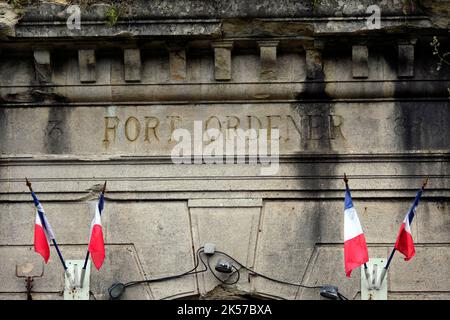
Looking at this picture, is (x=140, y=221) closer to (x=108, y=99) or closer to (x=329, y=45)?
(x=108, y=99)

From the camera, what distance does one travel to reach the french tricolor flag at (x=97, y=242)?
12.4 metres

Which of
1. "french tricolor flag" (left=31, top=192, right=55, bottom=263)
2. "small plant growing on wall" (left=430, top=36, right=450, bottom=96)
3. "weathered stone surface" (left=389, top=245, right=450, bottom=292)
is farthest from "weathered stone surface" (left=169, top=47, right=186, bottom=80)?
"weathered stone surface" (left=389, top=245, right=450, bottom=292)

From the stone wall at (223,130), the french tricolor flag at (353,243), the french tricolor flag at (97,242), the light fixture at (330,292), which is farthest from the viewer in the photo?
the stone wall at (223,130)

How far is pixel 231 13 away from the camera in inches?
512

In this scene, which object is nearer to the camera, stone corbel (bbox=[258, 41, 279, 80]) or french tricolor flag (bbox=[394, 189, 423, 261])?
french tricolor flag (bbox=[394, 189, 423, 261])

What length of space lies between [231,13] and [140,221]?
2.20 meters

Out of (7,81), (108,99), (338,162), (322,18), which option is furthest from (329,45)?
(7,81)

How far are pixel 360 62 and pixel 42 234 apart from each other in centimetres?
349

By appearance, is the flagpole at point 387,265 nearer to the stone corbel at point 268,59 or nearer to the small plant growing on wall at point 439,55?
the small plant growing on wall at point 439,55

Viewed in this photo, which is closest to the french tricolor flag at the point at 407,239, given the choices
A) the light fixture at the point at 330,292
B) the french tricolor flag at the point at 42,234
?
the light fixture at the point at 330,292

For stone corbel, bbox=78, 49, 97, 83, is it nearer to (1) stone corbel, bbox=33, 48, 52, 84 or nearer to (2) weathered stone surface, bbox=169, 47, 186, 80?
(1) stone corbel, bbox=33, 48, 52, 84

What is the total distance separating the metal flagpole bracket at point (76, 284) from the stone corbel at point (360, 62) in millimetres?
3231

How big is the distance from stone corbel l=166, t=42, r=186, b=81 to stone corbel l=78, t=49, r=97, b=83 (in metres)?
0.76

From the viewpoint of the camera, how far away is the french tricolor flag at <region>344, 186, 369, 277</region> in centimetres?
1222
